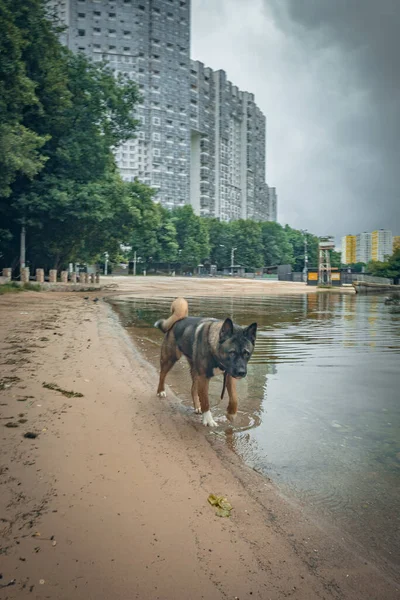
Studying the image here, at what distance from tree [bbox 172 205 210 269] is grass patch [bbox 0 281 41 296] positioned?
83400 mm

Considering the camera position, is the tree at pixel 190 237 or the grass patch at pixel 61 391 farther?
the tree at pixel 190 237

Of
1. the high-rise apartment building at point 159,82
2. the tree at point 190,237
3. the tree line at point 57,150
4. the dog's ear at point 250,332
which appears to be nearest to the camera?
the dog's ear at point 250,332

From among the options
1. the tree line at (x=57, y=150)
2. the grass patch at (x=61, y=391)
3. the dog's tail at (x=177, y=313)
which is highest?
the tree line at (x=57, y=150)

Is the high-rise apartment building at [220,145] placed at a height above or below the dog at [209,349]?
above

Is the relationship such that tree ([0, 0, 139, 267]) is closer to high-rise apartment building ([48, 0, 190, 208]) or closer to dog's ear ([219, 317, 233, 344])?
dog's ear ([219, 317, 233, 344])

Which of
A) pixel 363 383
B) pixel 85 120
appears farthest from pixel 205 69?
pixel 363 383

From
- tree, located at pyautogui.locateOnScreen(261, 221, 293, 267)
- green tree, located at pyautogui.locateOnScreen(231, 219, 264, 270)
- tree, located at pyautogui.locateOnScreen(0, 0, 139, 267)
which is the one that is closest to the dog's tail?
tree, located at pyautogui.locateOnScreen(0, 0, 139, 267)

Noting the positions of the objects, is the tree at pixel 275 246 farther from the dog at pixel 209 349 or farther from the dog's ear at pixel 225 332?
the dog's ear at pixel 225 332

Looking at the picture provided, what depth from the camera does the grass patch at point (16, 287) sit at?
83.8ft

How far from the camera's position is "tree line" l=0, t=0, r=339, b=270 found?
963 inches

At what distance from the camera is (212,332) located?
5137 millimetres

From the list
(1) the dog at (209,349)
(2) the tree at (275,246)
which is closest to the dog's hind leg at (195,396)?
(1) the dog at (209,349)

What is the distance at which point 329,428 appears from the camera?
4.98m

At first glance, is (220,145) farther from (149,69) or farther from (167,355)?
(167,355)
